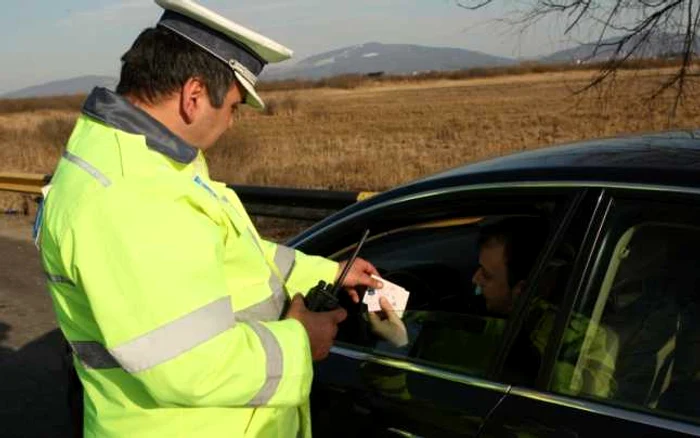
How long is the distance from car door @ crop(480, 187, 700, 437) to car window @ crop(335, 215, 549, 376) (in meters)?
0.21

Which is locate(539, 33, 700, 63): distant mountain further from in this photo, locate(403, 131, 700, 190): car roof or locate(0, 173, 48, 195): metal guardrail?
locate(0, 173, 48, 195): metal guardrail

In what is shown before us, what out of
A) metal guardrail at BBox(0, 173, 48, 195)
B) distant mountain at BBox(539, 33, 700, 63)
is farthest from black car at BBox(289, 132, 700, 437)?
metal guardrail at BBox(0, 173, 48, 195)

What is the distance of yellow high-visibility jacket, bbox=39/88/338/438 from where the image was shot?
154cm

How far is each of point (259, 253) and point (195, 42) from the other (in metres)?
0.52

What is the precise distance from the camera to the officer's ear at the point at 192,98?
5.71ft

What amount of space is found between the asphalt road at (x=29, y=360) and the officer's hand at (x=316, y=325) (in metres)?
1.93

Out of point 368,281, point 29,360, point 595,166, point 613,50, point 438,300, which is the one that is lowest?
A: point 29,360

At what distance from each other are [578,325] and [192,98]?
1103 millimetres

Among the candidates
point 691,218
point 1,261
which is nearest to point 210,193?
→ point 691,218

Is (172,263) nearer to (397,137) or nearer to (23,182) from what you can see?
(23,182)

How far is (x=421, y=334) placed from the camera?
8.24ft

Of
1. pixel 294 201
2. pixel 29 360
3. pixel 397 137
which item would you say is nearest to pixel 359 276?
pixel 29 360

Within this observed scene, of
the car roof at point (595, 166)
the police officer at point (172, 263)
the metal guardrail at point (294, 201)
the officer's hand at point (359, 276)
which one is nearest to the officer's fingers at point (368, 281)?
the officer's hand at point (359, 276)

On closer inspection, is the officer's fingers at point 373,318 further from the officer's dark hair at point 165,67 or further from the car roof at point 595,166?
the officer's dark hair at point 165,67
